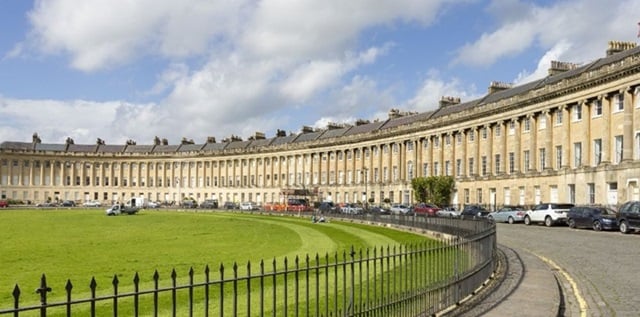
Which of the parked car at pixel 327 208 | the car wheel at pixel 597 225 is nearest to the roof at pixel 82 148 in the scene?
the parked car at pixel 327 208

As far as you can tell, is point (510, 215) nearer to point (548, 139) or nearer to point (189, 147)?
point (548, 139)

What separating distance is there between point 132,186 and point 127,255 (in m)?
140

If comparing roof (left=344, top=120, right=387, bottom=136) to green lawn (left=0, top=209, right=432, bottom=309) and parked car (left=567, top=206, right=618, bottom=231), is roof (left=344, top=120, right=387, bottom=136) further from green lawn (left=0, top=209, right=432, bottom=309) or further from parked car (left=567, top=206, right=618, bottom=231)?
green lawn (left=0, top=209, right=432, bottom=309)

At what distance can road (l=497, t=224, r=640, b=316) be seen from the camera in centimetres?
1298

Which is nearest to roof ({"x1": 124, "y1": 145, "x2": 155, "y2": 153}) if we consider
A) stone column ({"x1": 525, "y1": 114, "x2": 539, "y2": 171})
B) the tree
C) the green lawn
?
the tree

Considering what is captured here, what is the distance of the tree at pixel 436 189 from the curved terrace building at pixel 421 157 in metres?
1.22

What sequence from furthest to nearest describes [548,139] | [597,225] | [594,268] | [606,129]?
1. [548,139]
2. [606,129]
3. [597,225]
4. [594,268]

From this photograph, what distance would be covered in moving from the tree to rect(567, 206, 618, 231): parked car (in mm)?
37082

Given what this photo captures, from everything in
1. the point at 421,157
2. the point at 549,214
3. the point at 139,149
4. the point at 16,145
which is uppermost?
the point at 16,145

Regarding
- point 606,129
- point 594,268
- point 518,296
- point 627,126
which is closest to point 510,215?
point 627,126

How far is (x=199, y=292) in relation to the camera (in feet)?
51.5

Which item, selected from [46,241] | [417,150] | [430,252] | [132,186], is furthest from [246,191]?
[430,252]

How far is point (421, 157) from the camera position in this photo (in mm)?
91438

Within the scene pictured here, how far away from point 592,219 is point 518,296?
1152 inches
